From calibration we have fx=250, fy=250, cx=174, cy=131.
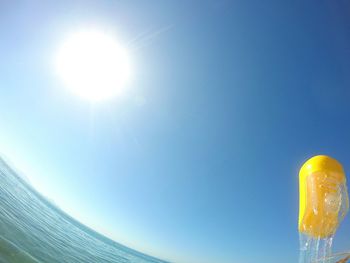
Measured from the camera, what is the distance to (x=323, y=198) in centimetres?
643

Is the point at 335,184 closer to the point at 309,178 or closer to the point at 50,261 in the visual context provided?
the point at 309,178

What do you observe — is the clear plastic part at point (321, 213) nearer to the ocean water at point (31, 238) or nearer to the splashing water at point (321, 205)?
the splashing water at point (321, 205)

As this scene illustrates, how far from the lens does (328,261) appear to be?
5949 millimetres

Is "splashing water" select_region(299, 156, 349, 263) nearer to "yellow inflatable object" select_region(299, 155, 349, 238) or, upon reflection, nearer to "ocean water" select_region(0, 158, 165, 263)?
"yellow inflatable object" select_region(299, 155, 349, 238)

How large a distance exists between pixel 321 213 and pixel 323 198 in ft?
1.29

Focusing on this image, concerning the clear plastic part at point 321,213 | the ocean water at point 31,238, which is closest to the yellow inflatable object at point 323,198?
the clear plastic part at point 321,213

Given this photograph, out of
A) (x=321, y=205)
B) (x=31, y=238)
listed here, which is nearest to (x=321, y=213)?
(x=321, y=205)

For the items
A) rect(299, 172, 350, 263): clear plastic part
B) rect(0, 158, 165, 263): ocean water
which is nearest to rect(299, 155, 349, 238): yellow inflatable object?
rect(299, 172, 350, 263): clear plastic part

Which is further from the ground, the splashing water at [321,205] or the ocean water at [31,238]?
the splashing water at [321,205]

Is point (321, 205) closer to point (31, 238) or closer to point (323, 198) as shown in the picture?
point (323, 198)

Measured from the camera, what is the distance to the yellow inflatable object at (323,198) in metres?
→ 6.40

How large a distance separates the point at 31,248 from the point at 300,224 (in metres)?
12.5

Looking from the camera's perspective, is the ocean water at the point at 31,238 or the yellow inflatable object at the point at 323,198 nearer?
the yellow inflatable object at the point at 323,198

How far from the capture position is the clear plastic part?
21.0 feet
